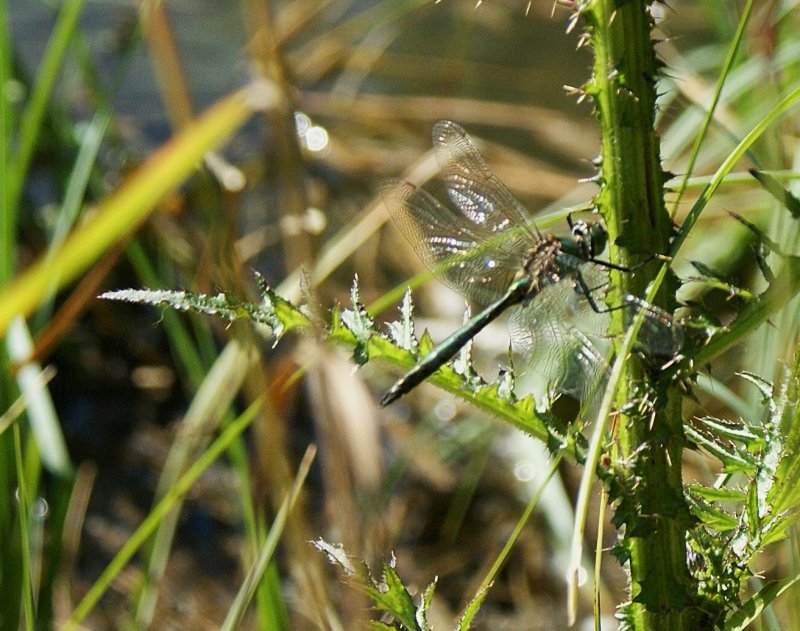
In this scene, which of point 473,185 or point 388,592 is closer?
point 388,592

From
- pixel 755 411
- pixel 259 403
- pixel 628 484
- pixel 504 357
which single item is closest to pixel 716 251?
pixel 504 357

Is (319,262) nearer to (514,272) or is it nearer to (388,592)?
(514,272)

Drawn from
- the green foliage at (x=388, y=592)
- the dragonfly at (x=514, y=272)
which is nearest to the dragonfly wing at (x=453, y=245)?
the dragonfly at (x=514, y=272)

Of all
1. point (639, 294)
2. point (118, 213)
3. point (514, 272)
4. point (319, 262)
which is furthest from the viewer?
point (319, 262)

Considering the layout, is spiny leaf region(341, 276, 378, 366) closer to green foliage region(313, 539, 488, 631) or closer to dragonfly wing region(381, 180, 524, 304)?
green foliage region(313, 539, 488, 631)

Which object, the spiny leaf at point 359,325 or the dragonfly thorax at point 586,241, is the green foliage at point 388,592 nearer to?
the spiny leaf at point 359,325

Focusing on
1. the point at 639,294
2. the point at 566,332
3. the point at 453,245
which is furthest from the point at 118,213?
the point at 639,294

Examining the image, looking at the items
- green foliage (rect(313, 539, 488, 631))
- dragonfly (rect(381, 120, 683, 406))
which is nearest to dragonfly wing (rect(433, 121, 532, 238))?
dragonfly (rect(381, 120, 683, 406))
